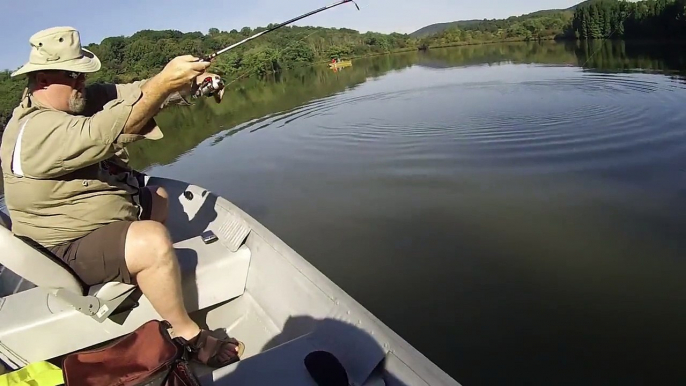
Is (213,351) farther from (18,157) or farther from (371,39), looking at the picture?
(371,39)

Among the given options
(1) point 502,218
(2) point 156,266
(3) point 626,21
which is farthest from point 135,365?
(3) point 626,21

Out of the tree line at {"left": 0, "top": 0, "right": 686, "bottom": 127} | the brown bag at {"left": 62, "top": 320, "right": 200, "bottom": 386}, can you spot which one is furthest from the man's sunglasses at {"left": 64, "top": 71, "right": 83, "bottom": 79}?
the tree line at {"left": 0, "top": 0, "right": 686, "bottom": 127}

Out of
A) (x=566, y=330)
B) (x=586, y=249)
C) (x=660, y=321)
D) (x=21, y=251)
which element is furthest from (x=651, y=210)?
(x=21, y=251)

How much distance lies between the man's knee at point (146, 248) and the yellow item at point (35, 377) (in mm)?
540

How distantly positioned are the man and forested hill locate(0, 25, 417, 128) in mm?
319

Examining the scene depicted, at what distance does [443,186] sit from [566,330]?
9.55ft

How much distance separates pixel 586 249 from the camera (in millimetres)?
4211

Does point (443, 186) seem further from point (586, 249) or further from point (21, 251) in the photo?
point (21, 251)

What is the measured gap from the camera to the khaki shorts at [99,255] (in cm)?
225

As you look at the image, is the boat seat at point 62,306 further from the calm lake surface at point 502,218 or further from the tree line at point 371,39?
the tree line at point 371,39

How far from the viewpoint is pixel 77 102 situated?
7.56ft

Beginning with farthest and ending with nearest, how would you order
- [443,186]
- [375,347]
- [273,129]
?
[273,129], [443,186], [375,347]

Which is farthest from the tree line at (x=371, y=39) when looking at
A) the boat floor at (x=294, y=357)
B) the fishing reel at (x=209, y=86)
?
the boat floor at (x=294, y=357)

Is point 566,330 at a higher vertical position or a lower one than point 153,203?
lower
